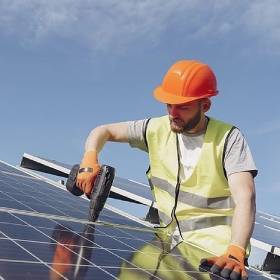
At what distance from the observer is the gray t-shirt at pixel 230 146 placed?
5129 mm

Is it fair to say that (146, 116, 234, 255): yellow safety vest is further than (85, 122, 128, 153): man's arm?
No

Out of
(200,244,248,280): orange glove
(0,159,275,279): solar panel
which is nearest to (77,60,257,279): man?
(0,159,275,279): solar panel

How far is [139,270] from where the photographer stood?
395 centimetres

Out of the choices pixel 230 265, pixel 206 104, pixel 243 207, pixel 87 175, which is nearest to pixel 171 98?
pixel 206 104

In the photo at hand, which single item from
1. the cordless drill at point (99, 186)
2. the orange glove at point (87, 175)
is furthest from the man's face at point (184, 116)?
the orange glove at point (87, 175)

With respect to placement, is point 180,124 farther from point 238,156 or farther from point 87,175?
point 87,175

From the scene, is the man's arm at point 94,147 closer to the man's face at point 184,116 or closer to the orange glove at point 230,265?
the man's face at point 184,116

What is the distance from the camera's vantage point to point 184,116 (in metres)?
5.51

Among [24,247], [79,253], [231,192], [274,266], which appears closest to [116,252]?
[79,253]

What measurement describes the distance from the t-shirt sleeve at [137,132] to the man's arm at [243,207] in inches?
52.4

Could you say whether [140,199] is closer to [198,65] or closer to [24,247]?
[198,65]

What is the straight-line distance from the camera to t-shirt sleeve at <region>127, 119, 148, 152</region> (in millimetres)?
6023

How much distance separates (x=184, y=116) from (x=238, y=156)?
762mm

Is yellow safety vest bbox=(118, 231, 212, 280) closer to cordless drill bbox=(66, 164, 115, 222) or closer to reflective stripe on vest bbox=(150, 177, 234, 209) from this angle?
reflective stripe on vest bbox=(150, 177, 234, 209)
